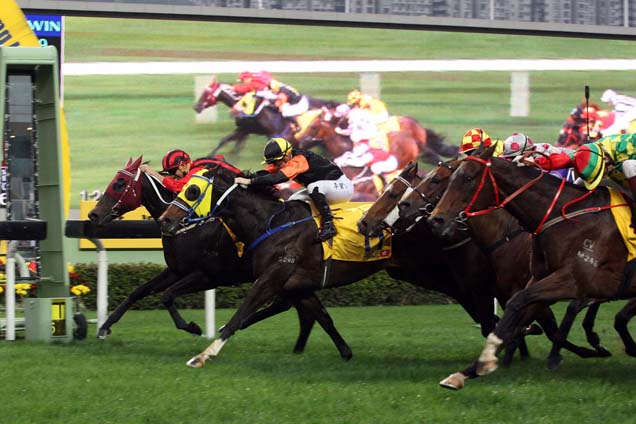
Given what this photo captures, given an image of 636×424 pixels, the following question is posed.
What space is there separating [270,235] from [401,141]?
35.1 ft

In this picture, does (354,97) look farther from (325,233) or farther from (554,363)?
(554,363)

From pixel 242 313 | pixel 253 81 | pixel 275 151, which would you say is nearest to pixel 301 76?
pixel 253 81

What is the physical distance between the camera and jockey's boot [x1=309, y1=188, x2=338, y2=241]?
9.00 meters

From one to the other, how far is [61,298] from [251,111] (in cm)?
943

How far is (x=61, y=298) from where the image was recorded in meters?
9.67

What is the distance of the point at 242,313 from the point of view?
8492 millimetres

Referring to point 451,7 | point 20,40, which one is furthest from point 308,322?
point 451,7

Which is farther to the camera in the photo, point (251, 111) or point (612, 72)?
point (612, 72)

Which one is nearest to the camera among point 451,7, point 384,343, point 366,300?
point 384,343

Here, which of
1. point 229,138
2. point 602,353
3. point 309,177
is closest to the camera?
point 602,353

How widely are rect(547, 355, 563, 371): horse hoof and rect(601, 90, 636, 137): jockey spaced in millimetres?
12686

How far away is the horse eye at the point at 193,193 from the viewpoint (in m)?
8.91

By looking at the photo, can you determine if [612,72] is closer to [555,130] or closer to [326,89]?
[555,130]

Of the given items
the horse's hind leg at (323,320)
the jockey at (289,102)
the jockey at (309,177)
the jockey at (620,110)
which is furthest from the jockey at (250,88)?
the horse's hind leg at (323,320)
